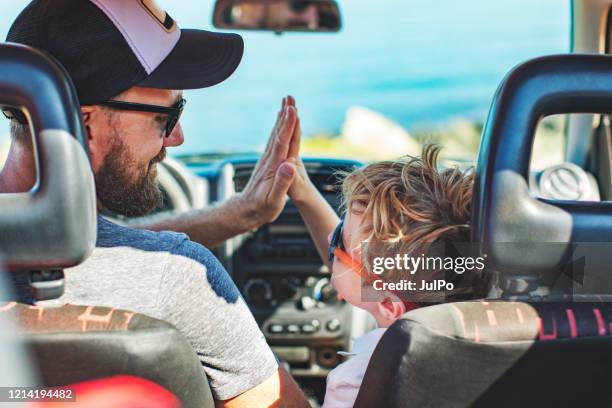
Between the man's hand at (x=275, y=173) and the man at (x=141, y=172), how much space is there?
1.33 feet

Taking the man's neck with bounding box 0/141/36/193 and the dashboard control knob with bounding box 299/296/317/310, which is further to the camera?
the dashboard control knob with bounding box 299/296/317/310

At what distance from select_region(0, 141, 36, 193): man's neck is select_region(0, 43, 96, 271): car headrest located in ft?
1.55

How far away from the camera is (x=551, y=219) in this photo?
5.56 feet

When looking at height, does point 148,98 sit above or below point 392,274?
above

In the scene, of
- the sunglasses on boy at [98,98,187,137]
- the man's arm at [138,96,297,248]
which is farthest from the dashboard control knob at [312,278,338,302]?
the sunglasses on boy at [98,98,187,137]

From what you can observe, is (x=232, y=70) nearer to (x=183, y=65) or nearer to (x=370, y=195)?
(x=183, y=65)

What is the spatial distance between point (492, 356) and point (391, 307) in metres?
0.50

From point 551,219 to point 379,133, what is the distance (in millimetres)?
9432

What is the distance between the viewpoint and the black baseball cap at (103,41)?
2150 mm

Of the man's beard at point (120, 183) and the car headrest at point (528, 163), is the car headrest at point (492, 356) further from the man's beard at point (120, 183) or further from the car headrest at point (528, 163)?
A: the man's beard at point (120, 183)

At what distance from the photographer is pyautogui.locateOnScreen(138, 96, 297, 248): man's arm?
2.97m

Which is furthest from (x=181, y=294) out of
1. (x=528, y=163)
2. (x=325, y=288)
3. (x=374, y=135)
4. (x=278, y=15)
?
(x=374, y=135)

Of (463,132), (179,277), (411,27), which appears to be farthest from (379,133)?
(179,277)

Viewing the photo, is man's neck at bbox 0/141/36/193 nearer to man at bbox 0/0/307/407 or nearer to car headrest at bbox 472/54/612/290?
man at bbox 0/0/307/407
